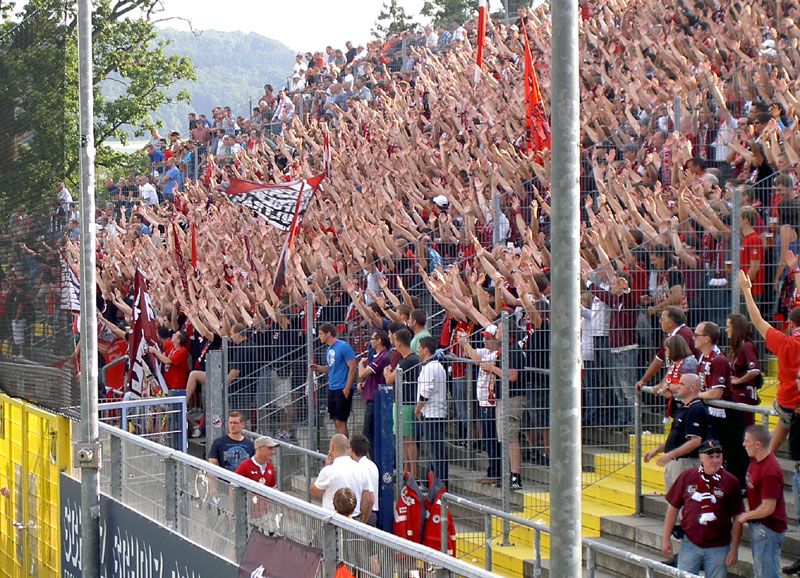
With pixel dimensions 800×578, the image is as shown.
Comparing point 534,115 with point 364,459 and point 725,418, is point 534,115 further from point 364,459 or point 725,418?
point 725,418

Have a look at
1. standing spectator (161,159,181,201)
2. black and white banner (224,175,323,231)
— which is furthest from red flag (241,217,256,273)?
standing spectator (161,159,181,201)

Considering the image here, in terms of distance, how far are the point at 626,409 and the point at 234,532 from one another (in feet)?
14.7

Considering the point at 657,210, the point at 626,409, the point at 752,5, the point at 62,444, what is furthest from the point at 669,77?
the point at 62,444

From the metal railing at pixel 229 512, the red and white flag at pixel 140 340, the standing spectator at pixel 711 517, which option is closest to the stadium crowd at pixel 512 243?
the red and white flag at pixel 140 340

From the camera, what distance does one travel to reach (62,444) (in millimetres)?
10625

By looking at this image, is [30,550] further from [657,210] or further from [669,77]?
[669,77]

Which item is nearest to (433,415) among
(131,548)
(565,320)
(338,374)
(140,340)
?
(338,374)

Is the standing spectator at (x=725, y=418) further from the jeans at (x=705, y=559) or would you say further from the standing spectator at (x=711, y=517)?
the jeans at (x=705, y=559)

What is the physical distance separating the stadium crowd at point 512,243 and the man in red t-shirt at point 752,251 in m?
0.02

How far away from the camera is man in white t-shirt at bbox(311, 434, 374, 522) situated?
966cm

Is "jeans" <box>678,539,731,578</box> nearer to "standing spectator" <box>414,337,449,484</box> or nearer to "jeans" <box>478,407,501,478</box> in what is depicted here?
"jeans" <box>478,407,501,478</box>

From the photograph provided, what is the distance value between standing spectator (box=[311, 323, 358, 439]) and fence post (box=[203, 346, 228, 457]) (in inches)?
59.8

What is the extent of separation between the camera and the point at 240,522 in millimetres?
7391

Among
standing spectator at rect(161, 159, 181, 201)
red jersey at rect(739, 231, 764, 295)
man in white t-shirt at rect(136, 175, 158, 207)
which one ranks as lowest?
red jersey at rect(739, 231, 764, 295)
